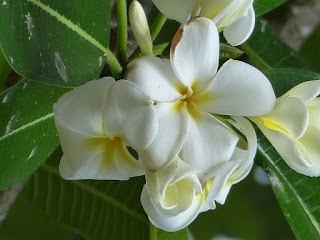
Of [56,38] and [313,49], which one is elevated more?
[56,38]

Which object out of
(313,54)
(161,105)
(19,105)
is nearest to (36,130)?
(19,105)

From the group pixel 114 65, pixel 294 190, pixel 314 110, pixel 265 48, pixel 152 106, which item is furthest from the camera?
pixel 265 48

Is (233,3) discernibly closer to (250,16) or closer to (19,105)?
(250,16)

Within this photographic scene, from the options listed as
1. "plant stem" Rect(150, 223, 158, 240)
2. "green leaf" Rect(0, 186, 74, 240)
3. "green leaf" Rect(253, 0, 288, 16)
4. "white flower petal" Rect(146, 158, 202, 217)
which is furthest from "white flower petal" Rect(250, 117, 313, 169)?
"green leaf" Rect(0, 186, 74, 240)

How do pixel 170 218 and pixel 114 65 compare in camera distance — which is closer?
pixel 170 218

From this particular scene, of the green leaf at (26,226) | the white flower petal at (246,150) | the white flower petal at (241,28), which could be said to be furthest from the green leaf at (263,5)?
the green leaf at (26,226)

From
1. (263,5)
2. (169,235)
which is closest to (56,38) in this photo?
(169,235)

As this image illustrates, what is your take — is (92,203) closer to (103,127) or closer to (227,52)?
(227,52)

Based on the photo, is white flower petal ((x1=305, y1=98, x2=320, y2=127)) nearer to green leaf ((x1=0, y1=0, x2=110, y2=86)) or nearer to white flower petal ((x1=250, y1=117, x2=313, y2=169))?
white flower petal ((x1=250, y1=117, x2=313, y2=169))
